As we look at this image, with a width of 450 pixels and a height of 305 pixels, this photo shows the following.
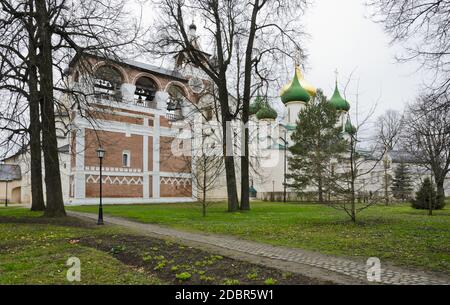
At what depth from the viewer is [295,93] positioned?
47.2m

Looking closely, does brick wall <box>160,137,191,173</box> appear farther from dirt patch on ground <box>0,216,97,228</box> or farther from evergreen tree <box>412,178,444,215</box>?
dirt patch on ground <box>0,216,97,228</box>

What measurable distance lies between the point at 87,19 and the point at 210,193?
2834 centimetres

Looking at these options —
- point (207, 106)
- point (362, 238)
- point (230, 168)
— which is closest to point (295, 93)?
point (207, 106)

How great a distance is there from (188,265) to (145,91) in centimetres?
3150

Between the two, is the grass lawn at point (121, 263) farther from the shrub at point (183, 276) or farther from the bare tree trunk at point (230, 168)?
the bare tree trunk at point (230, 168)

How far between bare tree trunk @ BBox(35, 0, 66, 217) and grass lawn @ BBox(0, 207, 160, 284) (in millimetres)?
3193

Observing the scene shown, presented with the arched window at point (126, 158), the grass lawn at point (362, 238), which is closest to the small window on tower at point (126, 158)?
the arched window at point (126, 158)

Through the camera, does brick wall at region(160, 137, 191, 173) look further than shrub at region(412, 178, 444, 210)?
Yes

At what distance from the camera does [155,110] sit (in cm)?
3644

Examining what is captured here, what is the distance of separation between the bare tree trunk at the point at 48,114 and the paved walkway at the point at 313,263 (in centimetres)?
812

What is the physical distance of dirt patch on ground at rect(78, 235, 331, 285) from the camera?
616cm

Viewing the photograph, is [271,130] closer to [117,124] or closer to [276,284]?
[117,124]

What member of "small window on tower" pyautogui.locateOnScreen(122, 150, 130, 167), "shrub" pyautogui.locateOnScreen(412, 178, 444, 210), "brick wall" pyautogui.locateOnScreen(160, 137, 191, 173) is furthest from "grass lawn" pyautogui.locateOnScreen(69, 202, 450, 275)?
"brick wall" pyautogui.locateOnScreen(160, 137, 191, 173)

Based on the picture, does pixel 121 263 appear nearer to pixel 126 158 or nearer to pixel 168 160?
pixel 126 158
